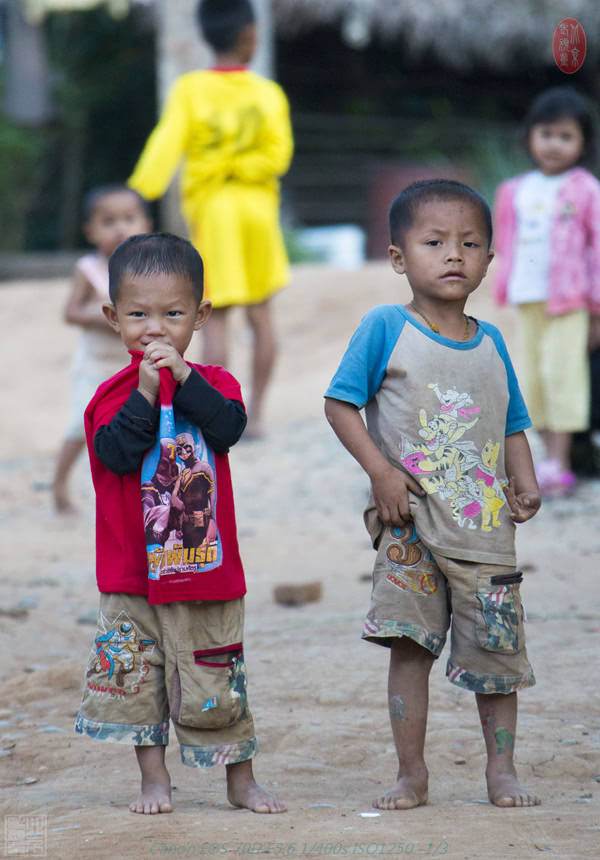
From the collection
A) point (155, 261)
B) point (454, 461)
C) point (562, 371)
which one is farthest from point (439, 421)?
point (562, 371)

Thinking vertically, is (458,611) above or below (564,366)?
below

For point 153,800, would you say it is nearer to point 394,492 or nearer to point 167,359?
point 394,492

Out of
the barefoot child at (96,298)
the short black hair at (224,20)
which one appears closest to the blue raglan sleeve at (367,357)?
the barefoot child at (96,298)

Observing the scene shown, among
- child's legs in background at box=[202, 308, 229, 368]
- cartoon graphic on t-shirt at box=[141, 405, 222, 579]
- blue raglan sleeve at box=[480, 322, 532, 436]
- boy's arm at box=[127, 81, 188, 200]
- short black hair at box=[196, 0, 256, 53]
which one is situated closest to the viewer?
cartoon graphic on t-shirt at box=[141, 405, 222, 579]

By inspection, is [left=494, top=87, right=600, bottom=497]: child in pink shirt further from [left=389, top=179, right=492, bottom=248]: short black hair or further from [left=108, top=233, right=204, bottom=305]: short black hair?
[left=108, top=233, right=204, bottom=305]: short black hair

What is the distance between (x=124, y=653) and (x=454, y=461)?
80 centimetres

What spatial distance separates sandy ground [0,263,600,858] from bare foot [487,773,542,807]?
0.04 m

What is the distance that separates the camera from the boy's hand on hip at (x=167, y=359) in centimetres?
244

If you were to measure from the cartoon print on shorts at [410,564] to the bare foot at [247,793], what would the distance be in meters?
0.51

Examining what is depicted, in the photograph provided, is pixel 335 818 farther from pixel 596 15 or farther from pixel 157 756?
pixel 596 15

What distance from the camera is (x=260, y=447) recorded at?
23.4 feet

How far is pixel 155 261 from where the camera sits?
2.53 metres

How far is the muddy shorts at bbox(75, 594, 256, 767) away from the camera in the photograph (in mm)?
2473

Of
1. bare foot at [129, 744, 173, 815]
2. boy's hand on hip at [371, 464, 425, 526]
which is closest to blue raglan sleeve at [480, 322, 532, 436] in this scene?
boy's hand on hip at [371, 464, 425, 526]
